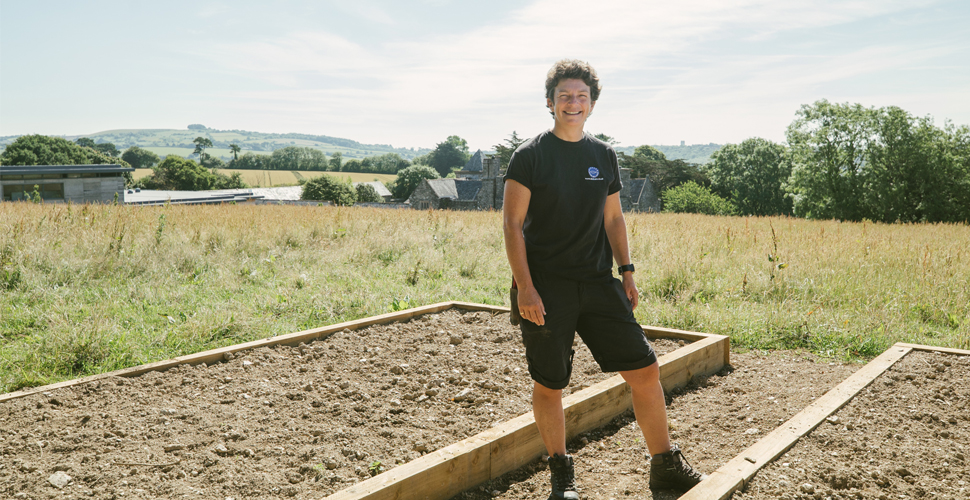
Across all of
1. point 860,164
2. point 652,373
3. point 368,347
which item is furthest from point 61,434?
point 860,164

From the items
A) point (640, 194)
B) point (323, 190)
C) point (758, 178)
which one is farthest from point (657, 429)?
point (758, 178)

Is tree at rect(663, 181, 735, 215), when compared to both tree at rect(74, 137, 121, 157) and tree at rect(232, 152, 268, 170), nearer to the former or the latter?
tree at rect(232, 152, 268, 170)

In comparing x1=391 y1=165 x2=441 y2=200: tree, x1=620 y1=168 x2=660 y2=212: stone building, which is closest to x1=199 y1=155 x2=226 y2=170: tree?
x1=391 y1=165 x2=441 y2=200: tree

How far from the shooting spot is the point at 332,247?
34.8ft

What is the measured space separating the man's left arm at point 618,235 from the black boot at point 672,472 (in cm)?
68

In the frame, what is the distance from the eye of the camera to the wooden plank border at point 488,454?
2.28 m

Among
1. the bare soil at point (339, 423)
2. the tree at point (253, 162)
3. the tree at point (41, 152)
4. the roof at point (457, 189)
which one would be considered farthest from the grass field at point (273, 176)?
the bare soil at point (339, 423)

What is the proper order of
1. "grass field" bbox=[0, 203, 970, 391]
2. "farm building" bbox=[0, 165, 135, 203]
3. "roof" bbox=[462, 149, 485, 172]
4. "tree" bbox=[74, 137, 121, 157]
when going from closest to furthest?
"grass field" bbox=[0, 203, 970, 391]
"farm building" bbox=[0, 165, 135, 203]
"roof" bbox=[462, 149, 485, 172]
"tree" bbox=[74, 137, 121, 157]

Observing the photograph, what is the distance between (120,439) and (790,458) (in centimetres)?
327

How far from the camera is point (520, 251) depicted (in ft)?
7.75

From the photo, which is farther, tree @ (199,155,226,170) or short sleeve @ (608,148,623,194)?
tree @ (199,155,226,170)

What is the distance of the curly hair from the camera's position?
247cm

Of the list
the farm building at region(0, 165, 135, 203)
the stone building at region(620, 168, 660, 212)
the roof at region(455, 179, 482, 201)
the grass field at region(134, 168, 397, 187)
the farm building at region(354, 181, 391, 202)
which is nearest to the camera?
the farm building at region(0, 165, 135, 203)

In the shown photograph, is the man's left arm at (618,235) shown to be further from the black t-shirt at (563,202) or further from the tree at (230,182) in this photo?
the tree at (230,182)
